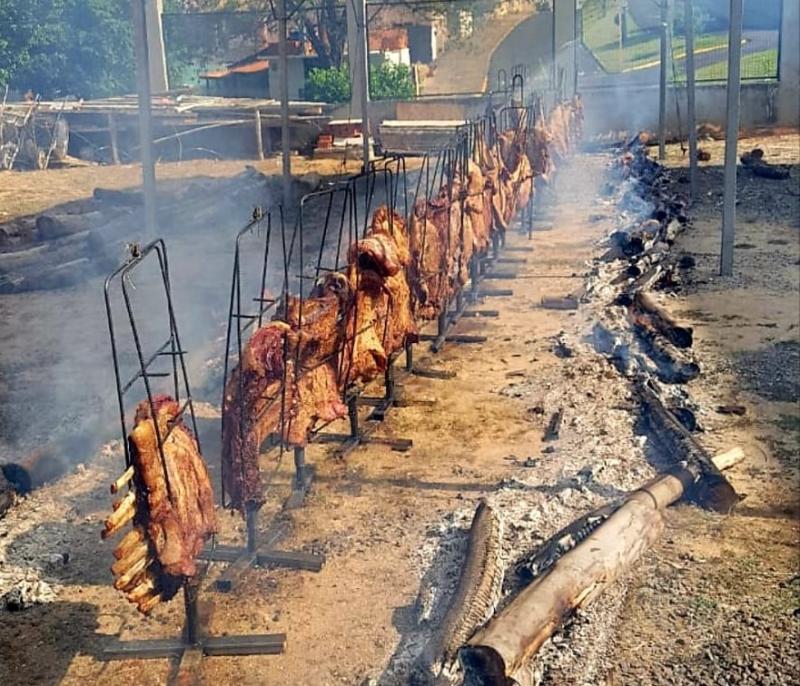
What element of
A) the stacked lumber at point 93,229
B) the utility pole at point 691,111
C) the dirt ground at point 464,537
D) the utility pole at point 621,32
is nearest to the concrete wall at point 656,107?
the utility pole at point 621,32

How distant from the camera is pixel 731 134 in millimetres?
15438

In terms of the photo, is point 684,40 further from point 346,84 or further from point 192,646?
point 192,646

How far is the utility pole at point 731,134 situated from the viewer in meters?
15.2

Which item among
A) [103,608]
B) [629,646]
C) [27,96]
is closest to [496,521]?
[629,646]

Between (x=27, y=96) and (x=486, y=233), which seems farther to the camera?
(x=27, y=96)

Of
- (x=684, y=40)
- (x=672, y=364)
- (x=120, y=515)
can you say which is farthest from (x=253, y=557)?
(x=684, y=40)

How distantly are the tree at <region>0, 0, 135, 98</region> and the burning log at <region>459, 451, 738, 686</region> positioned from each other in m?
36.8

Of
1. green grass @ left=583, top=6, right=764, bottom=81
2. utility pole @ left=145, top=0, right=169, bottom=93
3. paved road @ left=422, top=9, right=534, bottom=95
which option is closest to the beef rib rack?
green grass @ left=583, top=6, right=764, bottom=81

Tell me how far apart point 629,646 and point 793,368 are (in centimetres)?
607

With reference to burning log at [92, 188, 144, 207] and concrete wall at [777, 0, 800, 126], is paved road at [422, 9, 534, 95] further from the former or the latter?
burning log at [92, 188, 144, 207]

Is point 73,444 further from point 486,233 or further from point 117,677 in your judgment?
point 486,233

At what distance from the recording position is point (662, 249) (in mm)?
16578

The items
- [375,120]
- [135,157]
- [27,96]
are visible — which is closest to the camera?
[135,157]

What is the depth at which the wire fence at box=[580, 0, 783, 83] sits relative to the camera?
36.9 m
